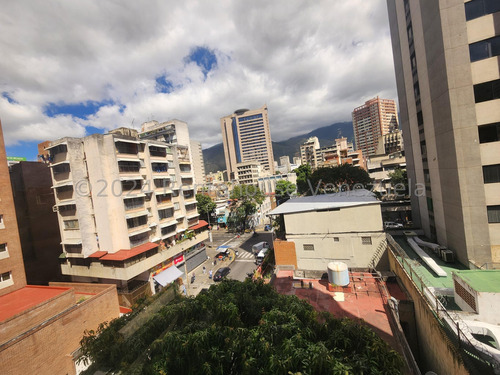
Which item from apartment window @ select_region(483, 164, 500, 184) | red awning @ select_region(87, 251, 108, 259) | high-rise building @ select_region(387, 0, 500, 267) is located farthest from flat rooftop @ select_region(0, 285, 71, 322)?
apartment window @ select_region(483, 164, 500, 184)

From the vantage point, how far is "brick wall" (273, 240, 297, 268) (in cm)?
1909

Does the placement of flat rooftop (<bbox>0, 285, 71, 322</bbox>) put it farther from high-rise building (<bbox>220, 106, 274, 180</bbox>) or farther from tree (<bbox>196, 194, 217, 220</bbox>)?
A: high-rise building (<bbox>220, 106, 274, 180</bbox>)

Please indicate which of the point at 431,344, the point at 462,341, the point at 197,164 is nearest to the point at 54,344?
the point at 462,341

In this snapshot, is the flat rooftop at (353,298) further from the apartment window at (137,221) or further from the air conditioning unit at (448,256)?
the apartment window at (137,221)

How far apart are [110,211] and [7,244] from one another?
22.2 ft

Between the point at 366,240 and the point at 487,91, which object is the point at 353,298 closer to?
the point at 366,240

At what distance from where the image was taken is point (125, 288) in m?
19.8

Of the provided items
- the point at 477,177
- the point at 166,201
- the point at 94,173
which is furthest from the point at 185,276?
the point at 477,177

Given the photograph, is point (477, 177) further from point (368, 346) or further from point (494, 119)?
point (368, 346)

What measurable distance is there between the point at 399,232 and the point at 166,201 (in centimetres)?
2544

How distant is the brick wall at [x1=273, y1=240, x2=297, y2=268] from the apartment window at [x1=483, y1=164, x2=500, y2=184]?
1328 centimetres

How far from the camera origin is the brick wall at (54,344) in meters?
9.77

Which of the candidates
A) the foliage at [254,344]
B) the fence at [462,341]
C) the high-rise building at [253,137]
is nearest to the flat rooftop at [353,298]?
the fence at [462,341]

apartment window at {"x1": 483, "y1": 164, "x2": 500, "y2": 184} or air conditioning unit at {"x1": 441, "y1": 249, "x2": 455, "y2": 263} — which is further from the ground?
apartment window at {"x1": 483, "y1": 164, "x2": 500, "y2": 184}
